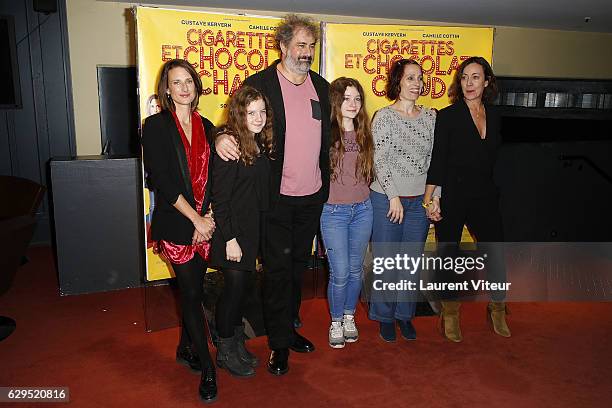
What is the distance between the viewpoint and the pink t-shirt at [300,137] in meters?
2.49

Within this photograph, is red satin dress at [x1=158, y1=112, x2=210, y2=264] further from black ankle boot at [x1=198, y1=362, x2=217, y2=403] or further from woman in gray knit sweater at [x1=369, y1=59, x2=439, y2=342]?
woman in gray knit sweater at [x1=369, y1=59, x2=439, y2=342]

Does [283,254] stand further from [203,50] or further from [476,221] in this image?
[203,50]

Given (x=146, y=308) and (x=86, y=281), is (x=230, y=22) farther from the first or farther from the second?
(x=86, y=281)

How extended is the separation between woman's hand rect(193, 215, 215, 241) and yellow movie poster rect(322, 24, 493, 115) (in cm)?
160

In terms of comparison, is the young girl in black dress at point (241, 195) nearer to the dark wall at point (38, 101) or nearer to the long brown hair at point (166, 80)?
the long brown hair at point (166, 80)

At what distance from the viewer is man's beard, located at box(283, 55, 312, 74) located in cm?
246

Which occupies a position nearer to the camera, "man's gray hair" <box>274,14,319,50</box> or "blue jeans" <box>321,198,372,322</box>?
"man's gray hair" <box>274,14,319,50</box>

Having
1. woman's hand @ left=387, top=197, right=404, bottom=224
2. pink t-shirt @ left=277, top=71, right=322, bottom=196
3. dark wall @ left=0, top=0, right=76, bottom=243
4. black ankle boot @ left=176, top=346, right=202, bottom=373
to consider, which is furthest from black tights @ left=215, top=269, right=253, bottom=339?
dark wall @ left=0, top=0, right=76, bottom=243

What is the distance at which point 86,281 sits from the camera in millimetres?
3801

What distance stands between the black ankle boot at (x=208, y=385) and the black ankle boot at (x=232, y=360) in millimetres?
135

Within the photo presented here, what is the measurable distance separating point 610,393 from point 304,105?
2.00 metres

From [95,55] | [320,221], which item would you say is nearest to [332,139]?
[320,221]

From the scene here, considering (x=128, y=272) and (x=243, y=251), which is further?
(x=128, y=272)

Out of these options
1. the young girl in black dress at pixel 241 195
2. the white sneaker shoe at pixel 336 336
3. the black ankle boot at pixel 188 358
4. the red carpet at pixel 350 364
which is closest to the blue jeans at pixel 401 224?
the white sneaker shoe at pixel 336 336
